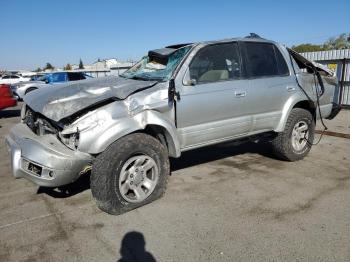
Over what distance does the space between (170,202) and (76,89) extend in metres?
1.69

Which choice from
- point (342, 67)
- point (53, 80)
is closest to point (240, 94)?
point (342, 67)

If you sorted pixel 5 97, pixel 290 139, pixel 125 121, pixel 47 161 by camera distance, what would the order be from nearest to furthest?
pixel 47 161
pixel 125 121
pixel 290 139
pixel 5 97

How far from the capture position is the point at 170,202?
3.94 m

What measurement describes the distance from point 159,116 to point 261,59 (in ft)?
6.57

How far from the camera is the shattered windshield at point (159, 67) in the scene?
4141 millimetres

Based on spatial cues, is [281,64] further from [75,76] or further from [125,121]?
[75,76]

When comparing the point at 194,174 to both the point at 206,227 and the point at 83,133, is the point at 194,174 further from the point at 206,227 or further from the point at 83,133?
the point at 83,133

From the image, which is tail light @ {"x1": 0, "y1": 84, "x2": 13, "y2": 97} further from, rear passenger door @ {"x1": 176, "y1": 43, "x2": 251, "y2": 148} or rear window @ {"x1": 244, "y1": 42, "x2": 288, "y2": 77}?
rear window @ {"x1": 244, "y1": 42, "x2": 288, "y2": 77}

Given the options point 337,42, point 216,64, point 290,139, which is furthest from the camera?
point 337,42

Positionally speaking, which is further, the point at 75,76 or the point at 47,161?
the point at 75,76

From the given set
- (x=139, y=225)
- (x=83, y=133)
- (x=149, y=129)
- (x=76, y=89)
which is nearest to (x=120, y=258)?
(x=139, y=225)

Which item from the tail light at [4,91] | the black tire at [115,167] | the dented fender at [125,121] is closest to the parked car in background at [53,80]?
the tail light at [4,91]

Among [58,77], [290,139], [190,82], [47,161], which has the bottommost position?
[290,139]

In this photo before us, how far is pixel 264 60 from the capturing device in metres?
4.90
